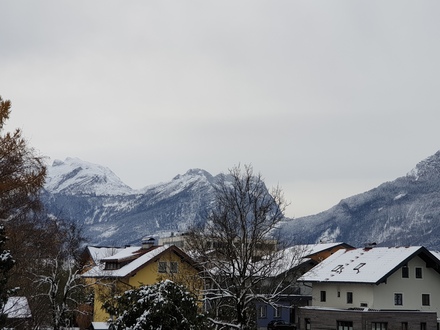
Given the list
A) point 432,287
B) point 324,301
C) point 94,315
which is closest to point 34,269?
point 94,315

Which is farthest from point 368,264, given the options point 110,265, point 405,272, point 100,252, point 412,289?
point 100,252

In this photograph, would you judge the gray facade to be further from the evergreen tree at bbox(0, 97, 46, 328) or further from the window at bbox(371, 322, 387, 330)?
the evergreen tree at bbox(0, 97, 46, 328)

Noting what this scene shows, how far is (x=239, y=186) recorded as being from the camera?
139ft

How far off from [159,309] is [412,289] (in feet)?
140

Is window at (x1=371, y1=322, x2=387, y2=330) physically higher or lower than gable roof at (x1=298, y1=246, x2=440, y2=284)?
lower

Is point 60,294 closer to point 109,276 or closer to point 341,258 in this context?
point 109,276

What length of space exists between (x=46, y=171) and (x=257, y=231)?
41.7 ft

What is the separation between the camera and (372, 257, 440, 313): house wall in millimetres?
63306

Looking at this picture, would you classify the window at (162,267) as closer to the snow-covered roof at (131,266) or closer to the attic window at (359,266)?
the snow-covered roof at (131,266)

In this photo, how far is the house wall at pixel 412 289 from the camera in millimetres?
63306

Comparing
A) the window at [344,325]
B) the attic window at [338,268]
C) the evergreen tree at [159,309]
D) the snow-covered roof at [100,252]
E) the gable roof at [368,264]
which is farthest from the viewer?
the snow-covered roof at [100,252]

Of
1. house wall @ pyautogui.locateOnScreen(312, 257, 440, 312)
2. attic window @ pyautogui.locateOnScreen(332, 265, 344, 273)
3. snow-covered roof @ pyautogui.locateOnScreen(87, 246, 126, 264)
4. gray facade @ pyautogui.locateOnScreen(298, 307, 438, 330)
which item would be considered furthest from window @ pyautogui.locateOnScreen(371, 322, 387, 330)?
snow-covered roof @ pyautogui.locateOnScreen(87, 246, 126, 264)

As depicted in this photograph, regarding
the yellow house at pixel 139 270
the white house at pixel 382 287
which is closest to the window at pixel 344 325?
the white house at pixel 382 287

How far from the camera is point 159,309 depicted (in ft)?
90.6
